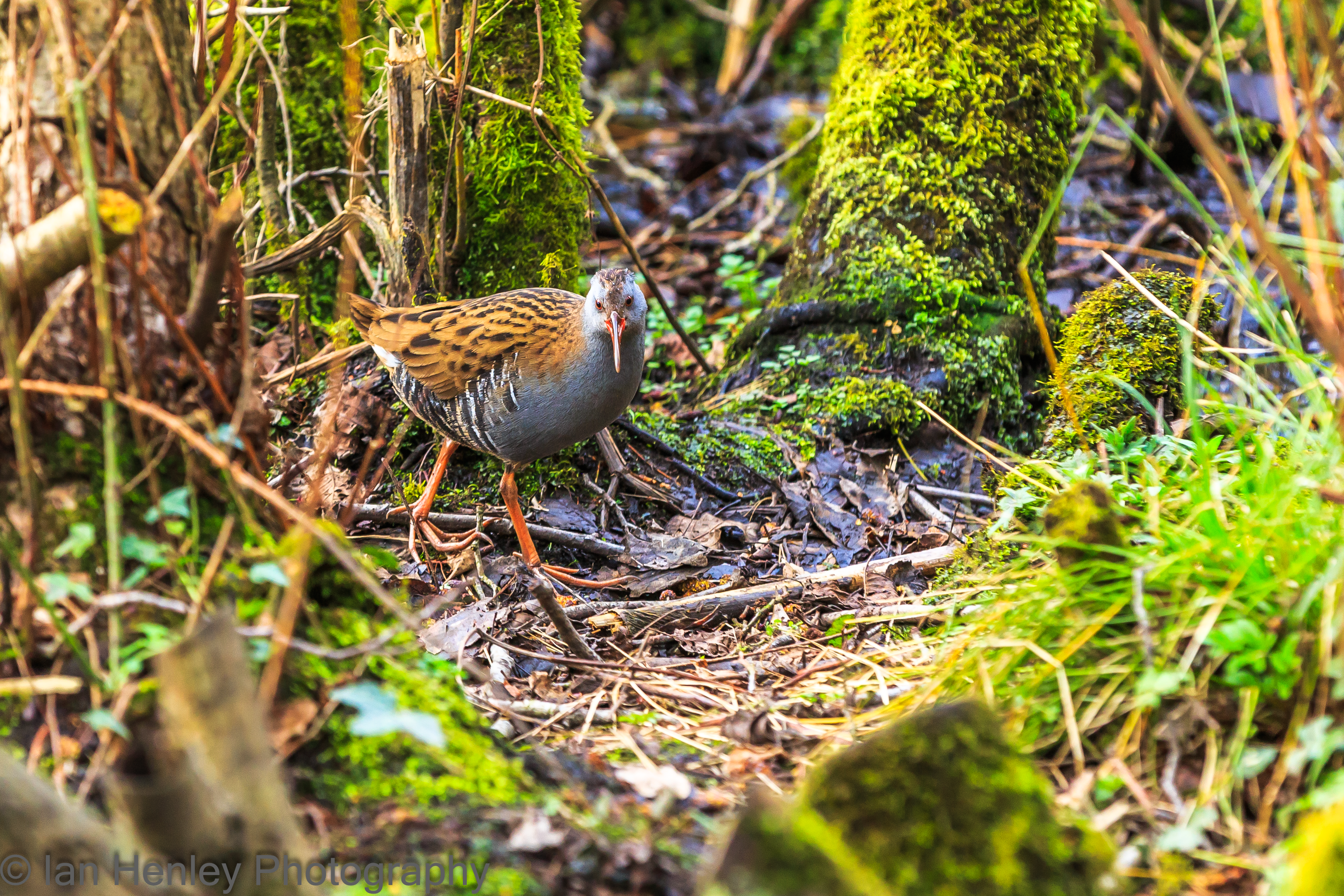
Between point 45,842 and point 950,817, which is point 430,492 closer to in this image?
point 45,842

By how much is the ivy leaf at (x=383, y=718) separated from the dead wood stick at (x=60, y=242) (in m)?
0.98

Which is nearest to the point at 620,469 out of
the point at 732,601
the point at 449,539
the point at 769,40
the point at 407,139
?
the point at 449,539

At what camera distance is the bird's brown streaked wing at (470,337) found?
14.1 feet

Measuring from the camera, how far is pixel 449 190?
4.68 m

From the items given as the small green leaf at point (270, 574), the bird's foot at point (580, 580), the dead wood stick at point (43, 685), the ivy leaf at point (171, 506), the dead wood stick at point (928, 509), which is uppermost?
the ivy leaf at point (171, 506)

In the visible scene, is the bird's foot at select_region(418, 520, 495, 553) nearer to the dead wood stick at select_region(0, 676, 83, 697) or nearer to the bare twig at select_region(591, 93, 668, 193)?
the dead wood stick at select_region(0, 676, 83, 697)

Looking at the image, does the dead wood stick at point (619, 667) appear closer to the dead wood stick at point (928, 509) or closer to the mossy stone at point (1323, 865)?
the dead wood stick at point (928, 509)

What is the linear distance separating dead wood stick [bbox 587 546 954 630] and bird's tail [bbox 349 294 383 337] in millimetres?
1699

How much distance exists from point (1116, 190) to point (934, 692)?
236 inches

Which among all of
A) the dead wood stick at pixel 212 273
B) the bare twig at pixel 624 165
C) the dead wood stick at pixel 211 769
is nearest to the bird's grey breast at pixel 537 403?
the dead wood stick at pixel 212 273

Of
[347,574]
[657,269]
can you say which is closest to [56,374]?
[347,574]

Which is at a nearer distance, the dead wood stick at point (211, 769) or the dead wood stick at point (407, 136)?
the dead wood stick at point (211, 769)

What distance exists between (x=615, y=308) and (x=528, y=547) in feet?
3.45

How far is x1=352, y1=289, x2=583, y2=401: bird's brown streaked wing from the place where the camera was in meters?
4.30
